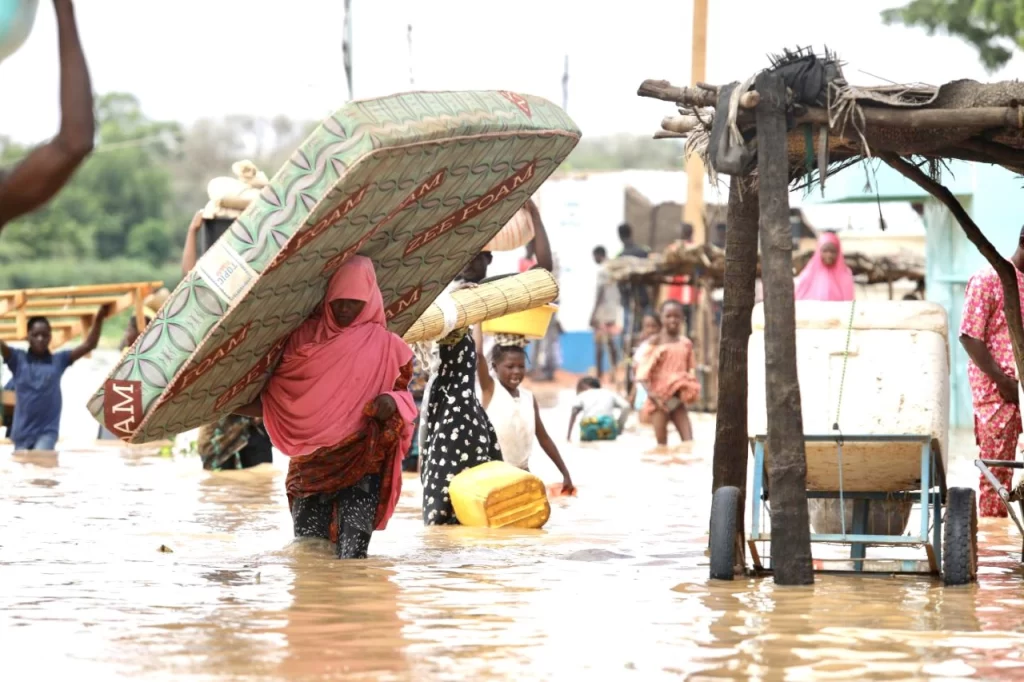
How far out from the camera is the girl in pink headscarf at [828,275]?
17859 millimetres

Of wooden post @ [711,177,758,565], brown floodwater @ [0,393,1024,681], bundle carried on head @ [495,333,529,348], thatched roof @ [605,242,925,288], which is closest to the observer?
brown floodwater @ [0,393,1024,681]

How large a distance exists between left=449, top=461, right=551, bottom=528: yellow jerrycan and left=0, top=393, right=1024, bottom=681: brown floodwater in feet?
0.44

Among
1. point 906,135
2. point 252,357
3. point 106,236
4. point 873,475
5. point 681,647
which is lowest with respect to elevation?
point 681,647

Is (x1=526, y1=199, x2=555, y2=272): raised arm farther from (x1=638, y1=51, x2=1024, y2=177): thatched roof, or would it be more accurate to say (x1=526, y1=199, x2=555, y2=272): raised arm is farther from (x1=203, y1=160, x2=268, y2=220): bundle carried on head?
(x1=638, y1=51, x2=1024, y2=177): thatched roof

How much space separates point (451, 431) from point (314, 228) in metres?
3.12

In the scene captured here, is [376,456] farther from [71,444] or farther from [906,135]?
[71,444]

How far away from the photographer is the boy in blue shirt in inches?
695

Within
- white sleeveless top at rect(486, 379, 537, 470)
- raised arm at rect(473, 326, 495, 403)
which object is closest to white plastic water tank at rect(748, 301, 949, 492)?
white sleeveless top at rect(486, 379, 537, 470)

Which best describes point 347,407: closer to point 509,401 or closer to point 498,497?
point 498,497

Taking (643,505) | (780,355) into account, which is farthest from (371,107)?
(643,505)

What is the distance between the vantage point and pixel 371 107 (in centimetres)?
771

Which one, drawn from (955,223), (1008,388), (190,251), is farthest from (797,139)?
(955,223)

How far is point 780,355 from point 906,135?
4.47 feet

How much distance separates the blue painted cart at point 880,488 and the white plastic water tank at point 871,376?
17 mm
